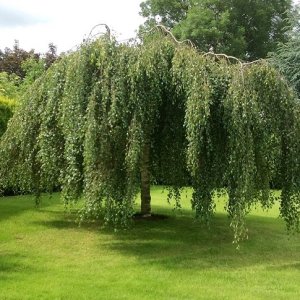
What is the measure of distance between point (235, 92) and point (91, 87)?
2106 mm

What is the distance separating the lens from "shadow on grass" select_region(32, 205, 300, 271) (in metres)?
6.73

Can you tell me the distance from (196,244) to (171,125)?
1966 millimetres

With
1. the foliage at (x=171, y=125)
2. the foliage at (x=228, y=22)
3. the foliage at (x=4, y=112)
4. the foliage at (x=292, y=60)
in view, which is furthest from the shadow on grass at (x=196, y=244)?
the foliage at (x=228, y=22)

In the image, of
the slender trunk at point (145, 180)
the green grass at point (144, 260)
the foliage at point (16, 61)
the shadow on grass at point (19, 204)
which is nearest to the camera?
the green grass at point (144, 260)

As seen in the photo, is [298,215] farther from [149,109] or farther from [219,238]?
[149,109]

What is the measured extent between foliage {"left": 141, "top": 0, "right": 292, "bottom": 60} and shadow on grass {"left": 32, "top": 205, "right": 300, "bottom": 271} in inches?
676

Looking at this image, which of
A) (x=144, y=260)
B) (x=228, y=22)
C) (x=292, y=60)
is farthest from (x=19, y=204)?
(x=228, y=22)

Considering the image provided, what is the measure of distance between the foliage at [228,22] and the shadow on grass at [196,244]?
17166 millimetres

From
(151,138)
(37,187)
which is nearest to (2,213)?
(37,187)

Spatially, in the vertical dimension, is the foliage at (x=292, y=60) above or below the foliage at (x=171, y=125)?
above

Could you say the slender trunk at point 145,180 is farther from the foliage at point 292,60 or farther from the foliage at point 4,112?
the foliage at point 292,60

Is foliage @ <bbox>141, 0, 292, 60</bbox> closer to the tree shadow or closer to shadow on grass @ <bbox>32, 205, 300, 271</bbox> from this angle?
shadow on grass @ <bbox>32, 205, 300, 271</bbox>

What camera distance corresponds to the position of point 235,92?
6.64m

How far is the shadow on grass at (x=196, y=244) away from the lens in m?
6.73
